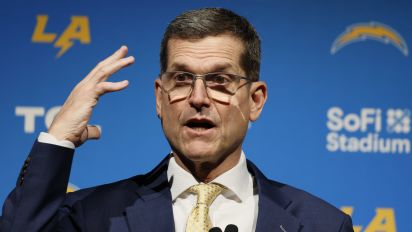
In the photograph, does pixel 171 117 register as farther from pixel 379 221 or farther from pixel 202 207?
pixel 379 221

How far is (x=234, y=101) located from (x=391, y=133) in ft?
4.26

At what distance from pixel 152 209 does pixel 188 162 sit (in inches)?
5.5

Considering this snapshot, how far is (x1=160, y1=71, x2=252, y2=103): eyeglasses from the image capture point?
1.56 metres

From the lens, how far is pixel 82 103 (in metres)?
1.48

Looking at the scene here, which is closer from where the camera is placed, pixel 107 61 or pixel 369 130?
pixel 107 61

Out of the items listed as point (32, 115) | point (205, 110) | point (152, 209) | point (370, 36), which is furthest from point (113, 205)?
point (370, 36)

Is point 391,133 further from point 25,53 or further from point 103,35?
point 25,53

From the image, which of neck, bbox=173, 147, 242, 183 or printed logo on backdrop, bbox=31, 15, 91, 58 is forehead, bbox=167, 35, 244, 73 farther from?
printed logo on backdrop, bbox=31, 15, 91, 58

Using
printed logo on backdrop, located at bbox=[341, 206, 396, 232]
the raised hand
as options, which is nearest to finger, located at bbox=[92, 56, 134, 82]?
the raised hand

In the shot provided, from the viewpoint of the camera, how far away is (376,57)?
278cm

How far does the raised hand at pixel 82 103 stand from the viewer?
147 cm

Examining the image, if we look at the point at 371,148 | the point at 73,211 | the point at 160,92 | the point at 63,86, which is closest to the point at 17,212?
the point at 73,211

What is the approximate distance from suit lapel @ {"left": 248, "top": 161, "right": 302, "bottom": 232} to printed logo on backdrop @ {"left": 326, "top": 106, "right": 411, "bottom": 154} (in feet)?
3.44

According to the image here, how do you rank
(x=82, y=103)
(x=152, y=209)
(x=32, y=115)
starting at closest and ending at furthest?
(x=82, y=103)
(x=152, y=209)
(x=32, y=115)
